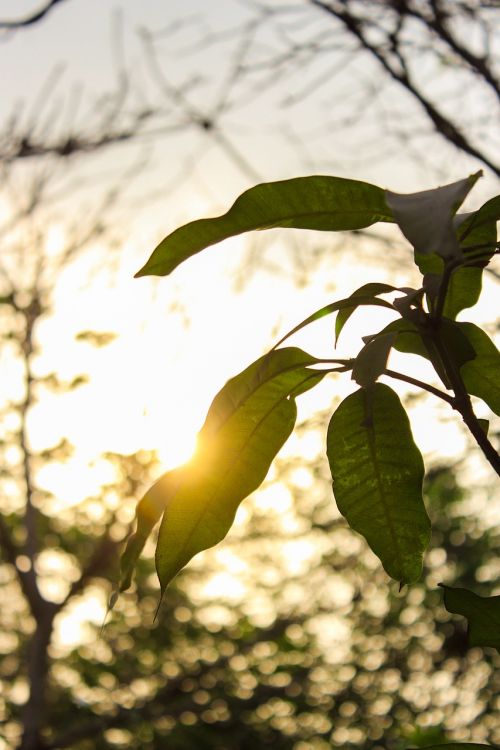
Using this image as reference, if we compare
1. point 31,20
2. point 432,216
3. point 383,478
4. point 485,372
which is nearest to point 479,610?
point 383,478

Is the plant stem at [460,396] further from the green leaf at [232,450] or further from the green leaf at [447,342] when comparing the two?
the green leaf at [232,450]

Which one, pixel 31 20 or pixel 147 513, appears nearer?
pixel 147 513

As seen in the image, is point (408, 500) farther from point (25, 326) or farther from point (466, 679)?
point (466, 679)

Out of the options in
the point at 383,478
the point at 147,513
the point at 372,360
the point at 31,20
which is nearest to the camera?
the point at 372,360

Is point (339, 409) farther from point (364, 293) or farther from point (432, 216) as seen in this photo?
point (432, 216)

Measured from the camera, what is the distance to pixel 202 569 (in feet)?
34.6

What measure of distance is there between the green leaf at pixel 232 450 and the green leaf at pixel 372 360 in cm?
16

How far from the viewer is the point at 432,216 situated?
2.19 ft

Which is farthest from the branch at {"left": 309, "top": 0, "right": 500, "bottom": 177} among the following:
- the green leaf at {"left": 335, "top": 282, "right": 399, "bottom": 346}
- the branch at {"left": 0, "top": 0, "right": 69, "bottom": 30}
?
the green leaf at {"left": 335, "top": 282, "right": 399, "bottom": 346}

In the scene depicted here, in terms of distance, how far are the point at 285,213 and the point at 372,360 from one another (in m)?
0.22

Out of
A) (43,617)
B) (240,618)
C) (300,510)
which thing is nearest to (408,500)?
(43,617)

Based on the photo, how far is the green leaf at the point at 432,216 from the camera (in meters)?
0.64

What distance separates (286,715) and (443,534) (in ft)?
8.58

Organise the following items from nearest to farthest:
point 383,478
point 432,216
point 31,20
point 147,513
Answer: point 432,216, point 147,513, point 383,478, point 31,20
